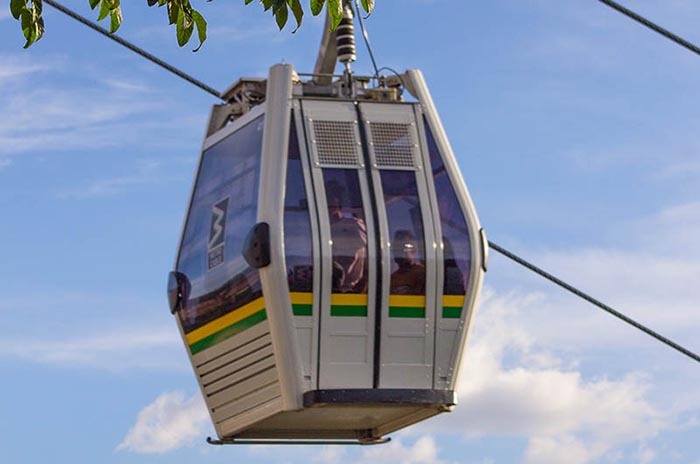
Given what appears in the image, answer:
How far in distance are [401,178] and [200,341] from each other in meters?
2.23

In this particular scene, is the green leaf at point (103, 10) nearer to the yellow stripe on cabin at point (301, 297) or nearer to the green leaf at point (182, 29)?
the green leaf at point (182, 29)

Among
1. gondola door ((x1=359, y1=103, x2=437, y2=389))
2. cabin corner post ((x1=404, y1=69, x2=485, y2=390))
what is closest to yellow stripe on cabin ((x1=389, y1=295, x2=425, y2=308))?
gondola door ((x1=359, y1=103, x2=437, y2=389))

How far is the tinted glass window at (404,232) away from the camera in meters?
13.8

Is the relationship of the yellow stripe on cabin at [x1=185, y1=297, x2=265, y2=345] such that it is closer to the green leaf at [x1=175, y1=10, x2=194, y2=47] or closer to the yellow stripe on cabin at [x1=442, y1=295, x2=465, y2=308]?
the yellow stripe on cabin at [x1=442, y1=295, x2=465, y2=308]

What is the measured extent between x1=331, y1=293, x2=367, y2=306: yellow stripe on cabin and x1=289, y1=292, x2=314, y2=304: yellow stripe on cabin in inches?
7.1

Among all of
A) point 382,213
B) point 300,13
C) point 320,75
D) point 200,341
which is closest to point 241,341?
point 200,341

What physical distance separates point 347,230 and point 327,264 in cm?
41

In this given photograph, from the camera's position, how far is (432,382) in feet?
45.8

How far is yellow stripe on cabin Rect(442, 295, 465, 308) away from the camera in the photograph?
45.8 ft

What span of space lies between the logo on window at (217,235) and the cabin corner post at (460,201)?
1.92 meters

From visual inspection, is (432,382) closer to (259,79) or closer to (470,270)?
(470,270)

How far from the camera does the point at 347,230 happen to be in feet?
45.1

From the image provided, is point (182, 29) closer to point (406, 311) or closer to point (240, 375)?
point (406, 311)

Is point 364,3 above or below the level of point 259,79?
below
